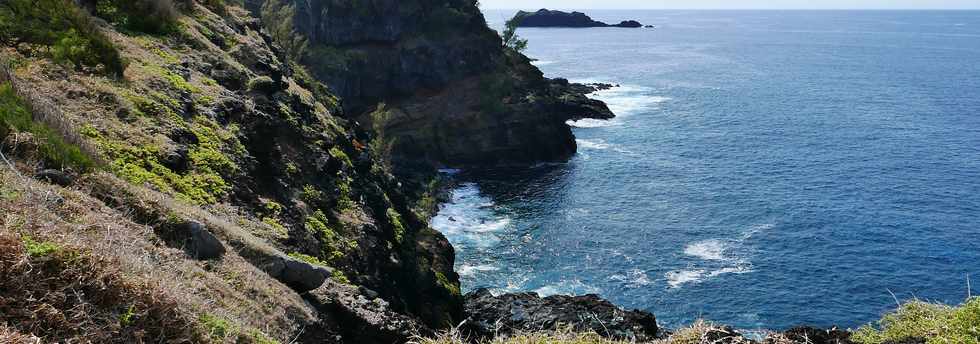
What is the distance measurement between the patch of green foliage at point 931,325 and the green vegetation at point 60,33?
2236cm

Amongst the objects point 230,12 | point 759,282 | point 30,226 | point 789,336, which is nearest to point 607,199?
point 759,282

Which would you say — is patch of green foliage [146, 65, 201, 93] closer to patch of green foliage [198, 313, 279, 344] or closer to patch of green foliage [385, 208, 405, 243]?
patch of green foliage [385, 208, 405, 243]

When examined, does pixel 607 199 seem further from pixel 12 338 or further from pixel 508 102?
pixel 12 338

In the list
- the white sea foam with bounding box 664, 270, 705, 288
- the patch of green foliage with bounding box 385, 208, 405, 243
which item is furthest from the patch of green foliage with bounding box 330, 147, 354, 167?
the white sea foam with bounding box 664, 270, 705, 288

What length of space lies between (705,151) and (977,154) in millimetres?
33567

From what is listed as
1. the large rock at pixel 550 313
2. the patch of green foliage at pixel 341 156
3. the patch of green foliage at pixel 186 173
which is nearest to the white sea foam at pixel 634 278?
the large rock at pixel 550 313

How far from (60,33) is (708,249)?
52.7 m

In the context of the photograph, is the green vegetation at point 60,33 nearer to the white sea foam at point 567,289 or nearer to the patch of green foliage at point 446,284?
the patch of green foliage at point 446,284

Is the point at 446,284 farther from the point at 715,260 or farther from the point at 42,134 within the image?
the point at 715,260

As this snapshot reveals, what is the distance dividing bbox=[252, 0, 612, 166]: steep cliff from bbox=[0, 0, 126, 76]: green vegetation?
225ft

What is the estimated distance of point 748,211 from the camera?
6919 centimetres

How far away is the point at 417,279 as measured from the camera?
3109 cm

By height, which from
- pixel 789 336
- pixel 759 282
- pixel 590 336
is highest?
pixel 590 336

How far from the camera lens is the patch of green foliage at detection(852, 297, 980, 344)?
35.0ft
